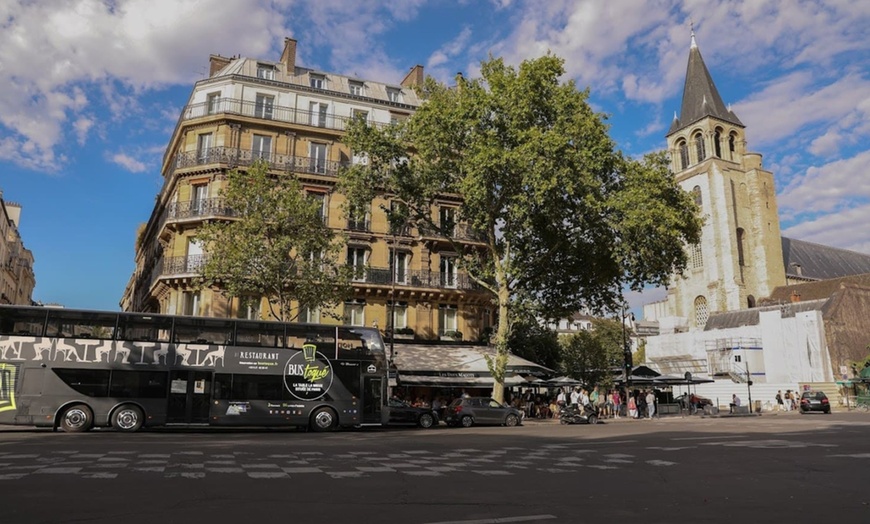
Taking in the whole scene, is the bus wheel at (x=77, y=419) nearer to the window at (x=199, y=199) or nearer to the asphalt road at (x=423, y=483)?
the asphalt road at (x=423, y=483)

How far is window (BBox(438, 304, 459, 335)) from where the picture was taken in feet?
119

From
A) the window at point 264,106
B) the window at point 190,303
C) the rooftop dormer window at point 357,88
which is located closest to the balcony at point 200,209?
the window at point 190,303

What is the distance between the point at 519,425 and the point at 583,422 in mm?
3626

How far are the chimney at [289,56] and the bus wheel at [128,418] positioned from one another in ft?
81.0

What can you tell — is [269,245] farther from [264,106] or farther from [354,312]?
[264,106]

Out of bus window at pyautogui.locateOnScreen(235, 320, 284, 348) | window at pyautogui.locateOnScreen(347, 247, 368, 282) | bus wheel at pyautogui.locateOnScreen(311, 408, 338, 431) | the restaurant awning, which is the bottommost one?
bus wheel at pyautogui.locateOnScreen(311, 408, 338, 431)

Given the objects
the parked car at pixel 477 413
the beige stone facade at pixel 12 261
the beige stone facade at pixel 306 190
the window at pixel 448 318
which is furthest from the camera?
the beige stone facade at pixel 12 261

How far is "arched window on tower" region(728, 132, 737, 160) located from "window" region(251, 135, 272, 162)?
68.9 m

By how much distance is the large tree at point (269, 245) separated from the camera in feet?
87.6

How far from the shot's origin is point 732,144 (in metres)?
84.5

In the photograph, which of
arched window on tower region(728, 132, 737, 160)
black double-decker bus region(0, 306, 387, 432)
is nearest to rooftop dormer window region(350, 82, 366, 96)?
black double-decker bus region(0, 306, 387, 432)

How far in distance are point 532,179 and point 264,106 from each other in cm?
1741

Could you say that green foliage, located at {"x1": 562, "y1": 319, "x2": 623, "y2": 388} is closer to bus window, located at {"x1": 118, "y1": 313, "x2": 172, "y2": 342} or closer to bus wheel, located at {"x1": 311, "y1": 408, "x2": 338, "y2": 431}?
bus wheel, located at {"x1": 311, "y1": 408, "x2": 338, "y2": 431}

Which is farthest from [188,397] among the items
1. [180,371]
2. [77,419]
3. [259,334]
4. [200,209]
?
[200,209]
